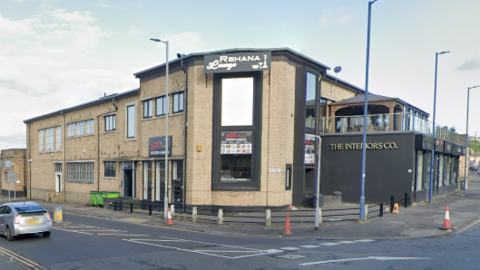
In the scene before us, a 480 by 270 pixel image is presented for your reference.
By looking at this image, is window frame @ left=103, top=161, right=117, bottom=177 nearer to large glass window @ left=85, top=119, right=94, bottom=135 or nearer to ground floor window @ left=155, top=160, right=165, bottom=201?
large glass window @ left=85, top=119, right=94, bottom=135

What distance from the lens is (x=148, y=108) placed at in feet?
103

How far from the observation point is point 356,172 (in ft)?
94.3

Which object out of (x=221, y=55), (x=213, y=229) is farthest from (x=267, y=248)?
(x=221, y=55)

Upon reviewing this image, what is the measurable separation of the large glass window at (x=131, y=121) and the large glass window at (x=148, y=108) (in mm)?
2427

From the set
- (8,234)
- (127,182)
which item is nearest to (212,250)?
(8,234)

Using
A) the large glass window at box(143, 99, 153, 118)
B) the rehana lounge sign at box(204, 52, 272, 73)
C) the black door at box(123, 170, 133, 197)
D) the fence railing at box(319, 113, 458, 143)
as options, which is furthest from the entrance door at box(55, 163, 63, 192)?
the fence railing at box(319, 113, 458, 143)

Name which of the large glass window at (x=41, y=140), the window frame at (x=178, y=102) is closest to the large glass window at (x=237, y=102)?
the window frame at (x=178, y=102)

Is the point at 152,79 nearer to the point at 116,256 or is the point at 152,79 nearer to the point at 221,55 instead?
the point at 221,55

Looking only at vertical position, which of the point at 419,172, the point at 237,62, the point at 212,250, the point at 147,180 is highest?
the point at 237,62

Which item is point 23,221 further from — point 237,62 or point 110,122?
point 110,122

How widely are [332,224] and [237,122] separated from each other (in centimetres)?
876

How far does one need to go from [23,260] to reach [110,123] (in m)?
25.9

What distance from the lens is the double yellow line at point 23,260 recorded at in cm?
1163

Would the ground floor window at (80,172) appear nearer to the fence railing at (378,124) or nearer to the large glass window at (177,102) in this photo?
the large glass window at (177,102)
